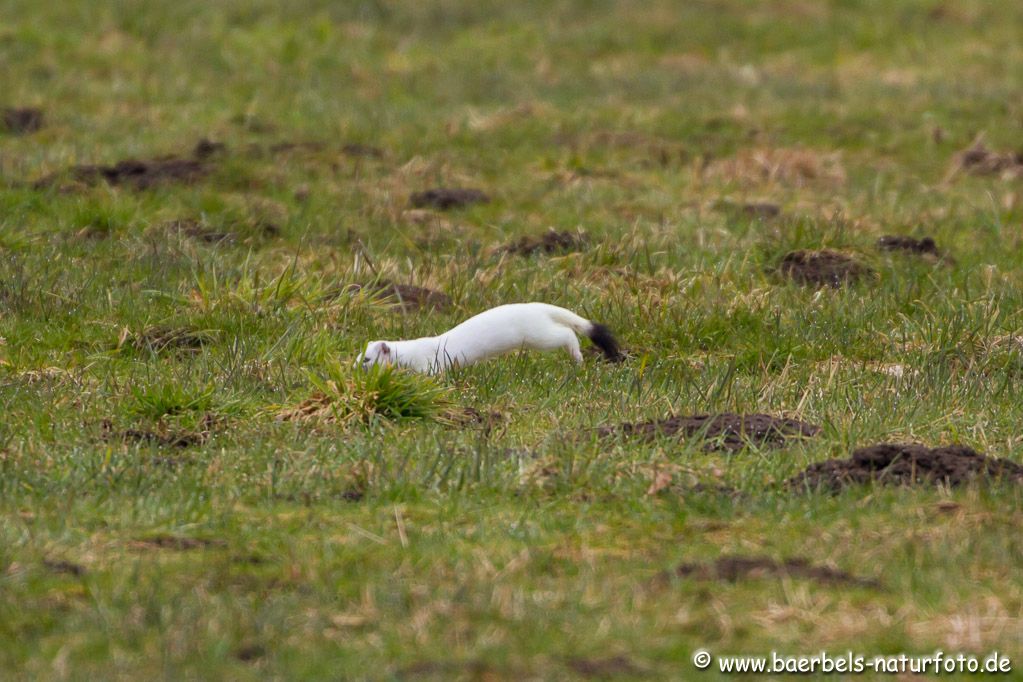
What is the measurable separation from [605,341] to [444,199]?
3607 mm

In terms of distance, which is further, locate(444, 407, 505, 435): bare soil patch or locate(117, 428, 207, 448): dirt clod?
locate(444, 407, 505, 435): bare soil patch

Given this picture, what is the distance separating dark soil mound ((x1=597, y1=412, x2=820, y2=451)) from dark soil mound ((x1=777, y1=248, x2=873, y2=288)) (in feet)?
9.60

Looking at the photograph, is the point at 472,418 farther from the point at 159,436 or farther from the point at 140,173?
the point at 140,173

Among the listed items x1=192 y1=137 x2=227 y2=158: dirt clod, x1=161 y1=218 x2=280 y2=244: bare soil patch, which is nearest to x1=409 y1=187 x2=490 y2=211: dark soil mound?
x1=161 y1=218 x2=280 y2=244: bare soil patch

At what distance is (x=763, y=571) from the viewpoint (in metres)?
4.49

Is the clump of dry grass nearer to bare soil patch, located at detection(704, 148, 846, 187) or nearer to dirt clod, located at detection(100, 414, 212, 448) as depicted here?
dirt clod, located at detection(100, 414, 212, 448)

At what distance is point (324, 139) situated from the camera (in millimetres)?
12055

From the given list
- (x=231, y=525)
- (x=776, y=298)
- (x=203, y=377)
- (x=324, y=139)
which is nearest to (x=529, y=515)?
(x=231, y=525)

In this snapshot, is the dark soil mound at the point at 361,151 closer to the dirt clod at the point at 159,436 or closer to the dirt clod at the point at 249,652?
the dirt clod at the point at 159,436

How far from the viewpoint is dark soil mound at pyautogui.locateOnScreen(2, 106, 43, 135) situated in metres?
11.9

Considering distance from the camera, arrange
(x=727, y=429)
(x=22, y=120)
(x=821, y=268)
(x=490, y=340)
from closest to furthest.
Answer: (x=727, y=429) < (x=490, y=340) < (x=821, y=268) < (x=22, y=120)

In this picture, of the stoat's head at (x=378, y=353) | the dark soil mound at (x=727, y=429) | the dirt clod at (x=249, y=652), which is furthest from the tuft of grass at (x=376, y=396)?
the dirt clod at (x=249, y=652)

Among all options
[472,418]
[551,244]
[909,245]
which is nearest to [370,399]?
[472,418]

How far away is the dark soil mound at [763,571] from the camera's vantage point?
4.46 m
